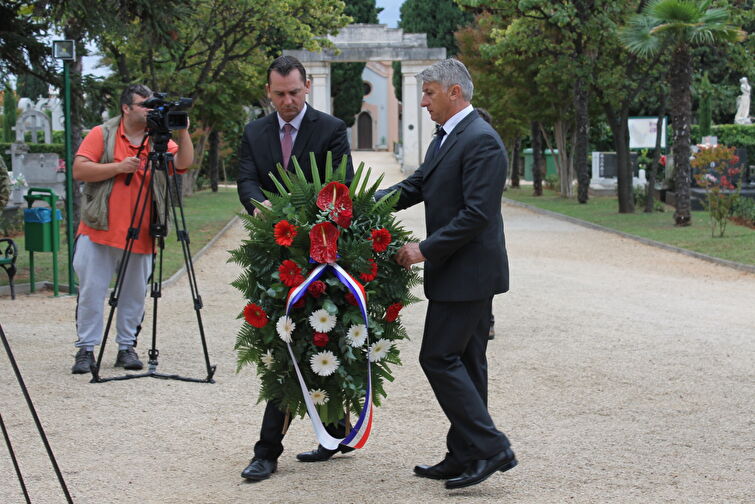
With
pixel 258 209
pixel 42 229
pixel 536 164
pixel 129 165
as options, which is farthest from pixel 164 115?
pixel 536 164

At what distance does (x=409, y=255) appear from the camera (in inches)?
197

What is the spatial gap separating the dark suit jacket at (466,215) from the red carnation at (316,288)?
49 centimetres

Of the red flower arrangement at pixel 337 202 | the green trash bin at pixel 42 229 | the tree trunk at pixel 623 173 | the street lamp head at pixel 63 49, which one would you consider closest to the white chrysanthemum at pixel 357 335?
the red flower arrangement at pixel 337 202

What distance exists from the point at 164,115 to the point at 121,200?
32.8 inches

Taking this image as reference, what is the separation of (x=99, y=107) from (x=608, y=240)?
9.93 metres

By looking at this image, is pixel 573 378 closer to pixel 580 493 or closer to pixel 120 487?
pixel 580 493

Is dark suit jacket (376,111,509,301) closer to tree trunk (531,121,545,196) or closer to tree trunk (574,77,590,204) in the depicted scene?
tree trunk (574,77,590,204)

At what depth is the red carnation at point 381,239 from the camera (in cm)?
498

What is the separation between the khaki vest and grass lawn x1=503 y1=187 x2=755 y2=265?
10.5 m

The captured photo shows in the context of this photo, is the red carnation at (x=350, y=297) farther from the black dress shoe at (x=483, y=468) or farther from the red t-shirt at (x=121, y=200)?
the red t-shirt at (x=121, y=200)

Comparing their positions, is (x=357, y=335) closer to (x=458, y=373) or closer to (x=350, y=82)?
(x=458, y=373)

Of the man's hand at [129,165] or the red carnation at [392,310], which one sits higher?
the man's hand at [129,165]

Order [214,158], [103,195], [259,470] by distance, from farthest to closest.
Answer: [214,158], [103,195], [259,470]

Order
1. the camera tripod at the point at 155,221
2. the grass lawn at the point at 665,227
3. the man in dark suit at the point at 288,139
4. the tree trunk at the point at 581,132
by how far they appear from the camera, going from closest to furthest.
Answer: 1. the man in dark suit at the point at 288,139
2. the camera tripod at the point at 155,221
3. the grass lawn at the point at 665,227
4. the tree trunk at the point at 581,132
